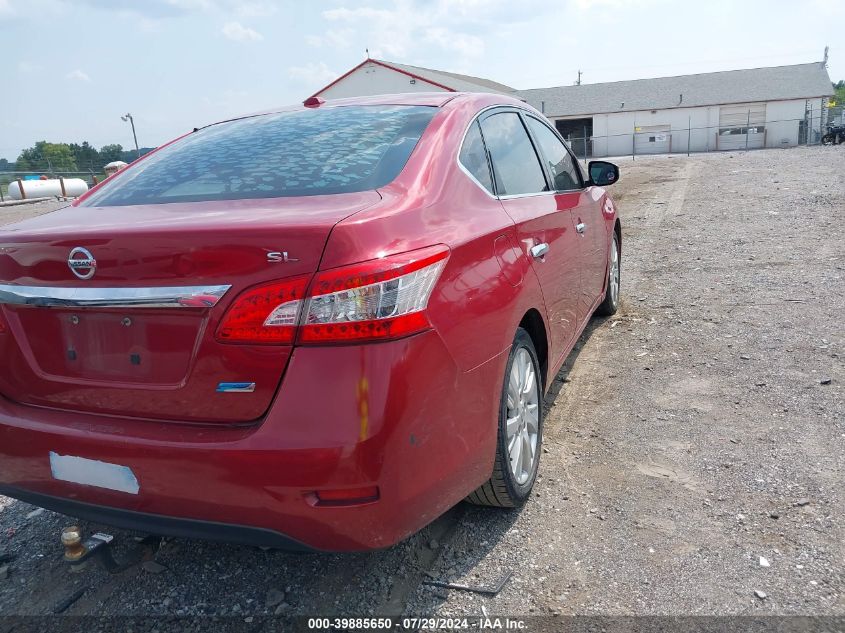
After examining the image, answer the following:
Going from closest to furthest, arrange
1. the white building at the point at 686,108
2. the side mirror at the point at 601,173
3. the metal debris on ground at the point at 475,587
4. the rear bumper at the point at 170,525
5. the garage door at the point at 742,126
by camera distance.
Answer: the rear bumper at the point at 170,525 → the metal debris on ground at the point at 475,587 → the side mirror at the point at 601,173 → the white building at the point at 686,108 → the garage door at the point at 742,126

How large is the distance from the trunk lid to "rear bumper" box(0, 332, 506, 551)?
8cm

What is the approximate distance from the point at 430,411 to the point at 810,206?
10.7m

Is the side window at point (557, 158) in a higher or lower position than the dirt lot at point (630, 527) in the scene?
higher

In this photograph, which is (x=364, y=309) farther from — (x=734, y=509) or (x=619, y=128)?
(x=619, y=128)

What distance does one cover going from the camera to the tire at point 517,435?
2635 mm

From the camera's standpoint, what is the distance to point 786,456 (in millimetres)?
3270

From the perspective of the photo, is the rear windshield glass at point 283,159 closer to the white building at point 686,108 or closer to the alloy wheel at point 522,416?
the alloy wheel at point 522,416

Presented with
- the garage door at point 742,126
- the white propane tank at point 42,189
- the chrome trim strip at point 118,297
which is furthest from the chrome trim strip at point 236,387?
the garage door at point 742,126

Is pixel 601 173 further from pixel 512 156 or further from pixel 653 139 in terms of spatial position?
pixel 653 139

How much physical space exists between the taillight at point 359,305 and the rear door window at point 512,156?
1182mm

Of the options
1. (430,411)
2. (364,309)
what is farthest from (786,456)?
(364,309)

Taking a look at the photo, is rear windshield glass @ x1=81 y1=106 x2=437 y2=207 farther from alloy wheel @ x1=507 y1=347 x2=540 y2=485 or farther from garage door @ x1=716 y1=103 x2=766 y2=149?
garage door @ x1=716 y1=103 x2=766 y2=149

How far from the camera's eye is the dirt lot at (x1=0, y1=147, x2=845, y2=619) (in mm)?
2408

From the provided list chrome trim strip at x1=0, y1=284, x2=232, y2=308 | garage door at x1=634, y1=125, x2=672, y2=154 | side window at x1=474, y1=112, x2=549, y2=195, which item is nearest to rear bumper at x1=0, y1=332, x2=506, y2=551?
chrome trim strip at x1=0, y1=284, x2=232, y2=308
